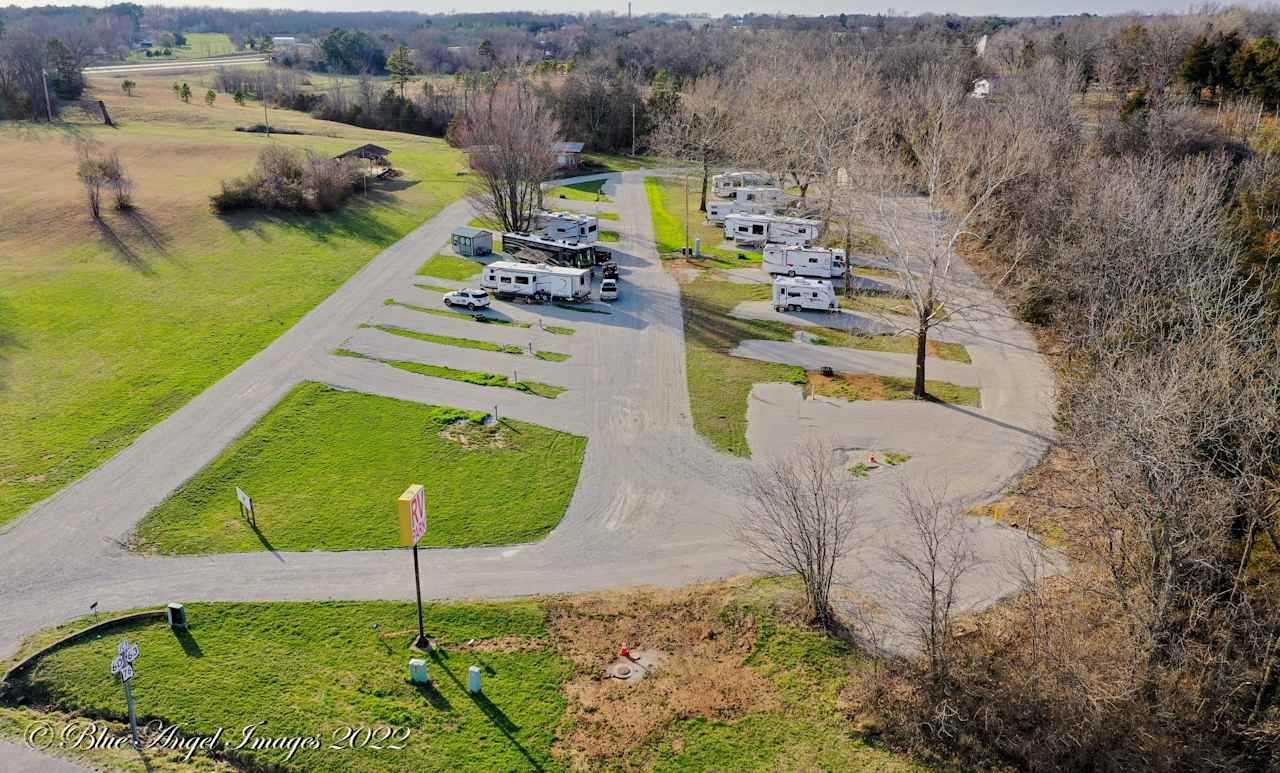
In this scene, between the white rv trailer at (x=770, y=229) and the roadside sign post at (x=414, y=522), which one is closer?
the roadside sign post at (x=414, y=522)

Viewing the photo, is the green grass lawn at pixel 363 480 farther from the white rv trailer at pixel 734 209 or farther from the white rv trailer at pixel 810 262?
the white rv trailer at pixel 734 209

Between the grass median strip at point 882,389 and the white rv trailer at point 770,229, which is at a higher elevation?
the white rv trailer at point 770,229

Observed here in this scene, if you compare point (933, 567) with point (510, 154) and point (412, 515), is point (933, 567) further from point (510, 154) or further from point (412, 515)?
point (510, 154)

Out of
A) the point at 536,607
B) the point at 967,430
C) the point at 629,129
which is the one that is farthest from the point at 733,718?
the point at 629,129

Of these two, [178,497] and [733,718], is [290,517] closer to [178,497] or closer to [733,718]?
[178,497]

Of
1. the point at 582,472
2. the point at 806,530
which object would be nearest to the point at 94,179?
the point at 582,472

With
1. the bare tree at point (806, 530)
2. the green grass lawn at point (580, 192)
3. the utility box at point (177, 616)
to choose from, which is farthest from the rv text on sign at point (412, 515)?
the green grass lawn at point (580, 192)
